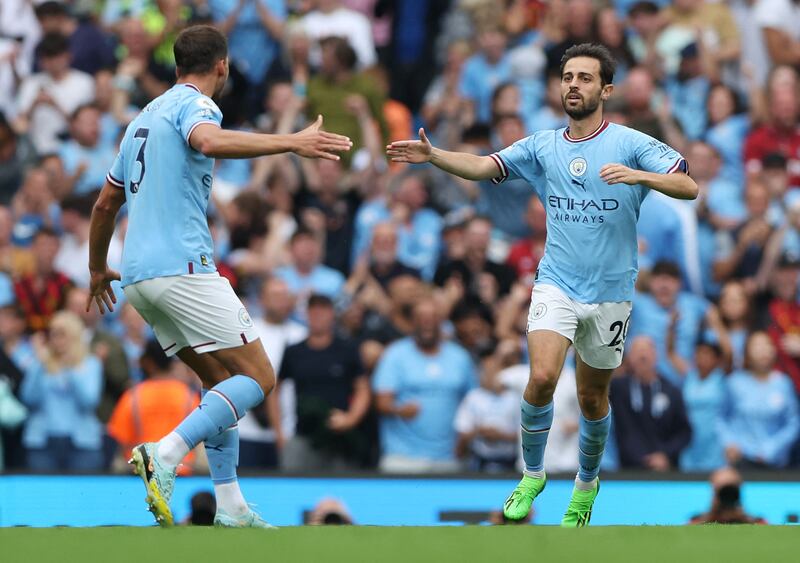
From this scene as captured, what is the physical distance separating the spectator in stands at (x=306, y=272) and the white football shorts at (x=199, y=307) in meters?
5.86

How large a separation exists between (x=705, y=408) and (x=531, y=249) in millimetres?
2266

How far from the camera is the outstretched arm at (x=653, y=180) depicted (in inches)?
324

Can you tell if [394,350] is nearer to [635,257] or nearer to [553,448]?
[553,448]

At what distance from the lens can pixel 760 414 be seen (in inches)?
519

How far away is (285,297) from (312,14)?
4677 mm

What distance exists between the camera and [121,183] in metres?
8.52

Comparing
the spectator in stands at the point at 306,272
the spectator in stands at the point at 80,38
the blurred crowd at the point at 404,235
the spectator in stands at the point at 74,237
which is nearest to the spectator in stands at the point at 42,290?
the blurred crowd at the point at 404,235

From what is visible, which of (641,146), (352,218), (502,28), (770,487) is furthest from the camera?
(502,28)

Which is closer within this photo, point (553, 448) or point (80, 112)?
point (553, 448)

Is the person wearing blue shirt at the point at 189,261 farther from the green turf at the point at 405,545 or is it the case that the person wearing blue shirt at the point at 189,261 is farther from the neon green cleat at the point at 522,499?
the neon green cleat at the point at 522,499

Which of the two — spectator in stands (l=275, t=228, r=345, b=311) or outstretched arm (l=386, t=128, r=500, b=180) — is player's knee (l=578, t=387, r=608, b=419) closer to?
outstretched arm (l=386, t=128, r=500, b=180)

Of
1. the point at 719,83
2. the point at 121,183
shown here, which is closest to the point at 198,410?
the point at 121,183

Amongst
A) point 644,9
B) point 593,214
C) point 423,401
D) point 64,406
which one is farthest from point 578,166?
point 644,9

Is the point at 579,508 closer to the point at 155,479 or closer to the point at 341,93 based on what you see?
the point at 155,479
